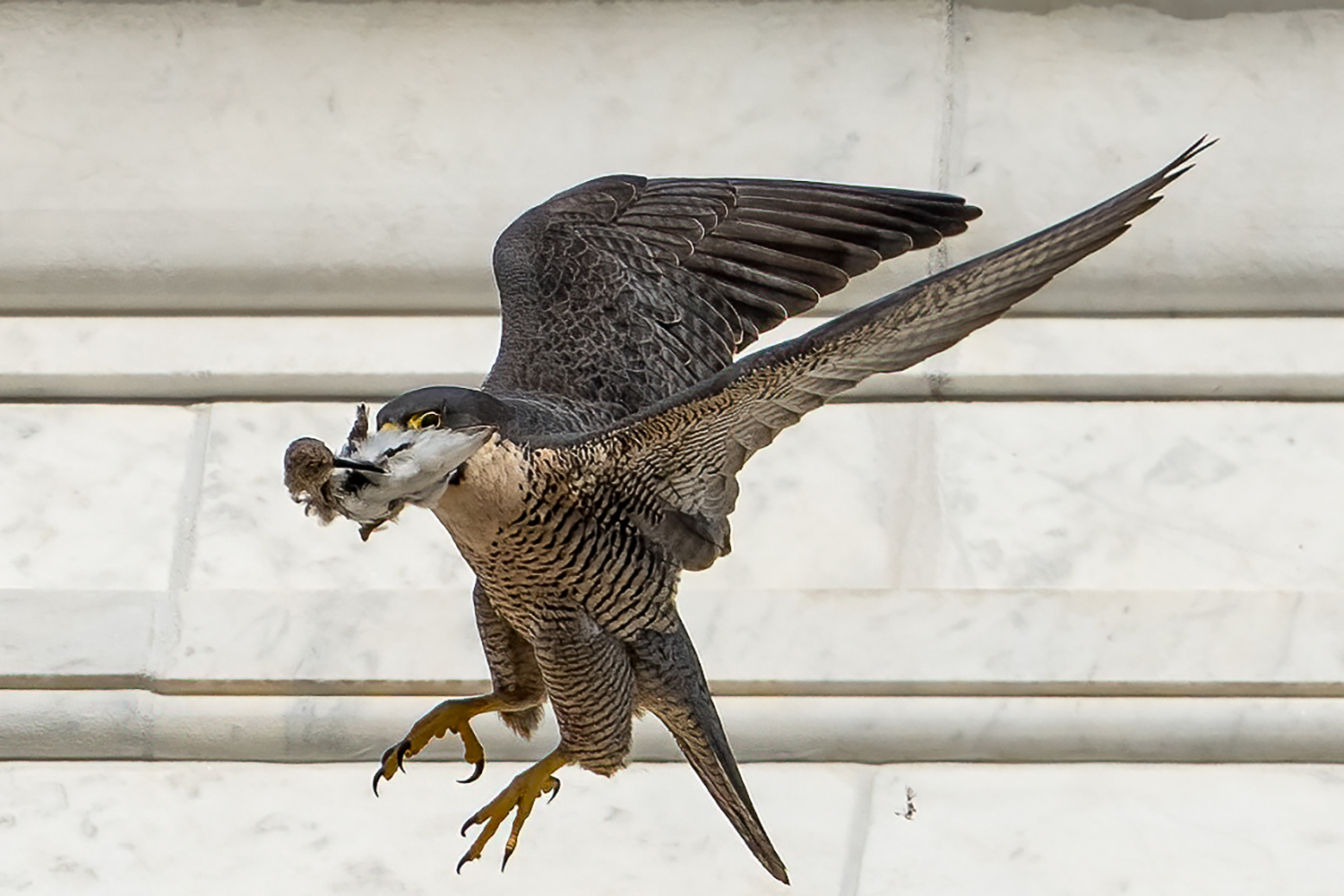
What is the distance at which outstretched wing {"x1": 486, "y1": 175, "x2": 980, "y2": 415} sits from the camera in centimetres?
189

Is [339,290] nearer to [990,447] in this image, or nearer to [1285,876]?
[990,447]

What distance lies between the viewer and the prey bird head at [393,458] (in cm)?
149

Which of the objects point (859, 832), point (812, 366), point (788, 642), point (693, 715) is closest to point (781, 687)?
point (788, 642)

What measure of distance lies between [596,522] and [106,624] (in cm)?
91

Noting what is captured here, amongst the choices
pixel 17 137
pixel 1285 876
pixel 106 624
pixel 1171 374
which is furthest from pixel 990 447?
pixel 17 137

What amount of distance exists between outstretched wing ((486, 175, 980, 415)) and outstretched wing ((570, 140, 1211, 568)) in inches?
5.8

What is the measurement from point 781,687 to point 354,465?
1.00 metres

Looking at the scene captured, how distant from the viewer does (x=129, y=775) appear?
2.39 m

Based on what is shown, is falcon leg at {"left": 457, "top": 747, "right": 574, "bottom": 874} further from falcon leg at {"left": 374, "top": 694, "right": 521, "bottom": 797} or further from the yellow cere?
the yellow cere

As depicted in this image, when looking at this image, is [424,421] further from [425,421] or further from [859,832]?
[859,832]

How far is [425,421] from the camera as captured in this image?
1.56 meters

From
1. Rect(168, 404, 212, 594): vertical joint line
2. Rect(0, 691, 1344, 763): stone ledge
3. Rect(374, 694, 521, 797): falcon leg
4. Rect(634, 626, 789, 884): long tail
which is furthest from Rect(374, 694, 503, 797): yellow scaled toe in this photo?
Rect(168, 404, 212, 594): vertical joint line

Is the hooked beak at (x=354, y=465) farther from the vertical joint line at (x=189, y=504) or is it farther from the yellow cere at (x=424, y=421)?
the vertical joint line at (x=189, y=504)

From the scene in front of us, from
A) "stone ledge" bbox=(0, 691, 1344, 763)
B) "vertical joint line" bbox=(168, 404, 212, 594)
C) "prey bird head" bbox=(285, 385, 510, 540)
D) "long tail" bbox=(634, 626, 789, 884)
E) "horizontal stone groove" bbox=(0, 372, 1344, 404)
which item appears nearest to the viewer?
"prey bird head" bbox=(285, 385, 510, 540)
